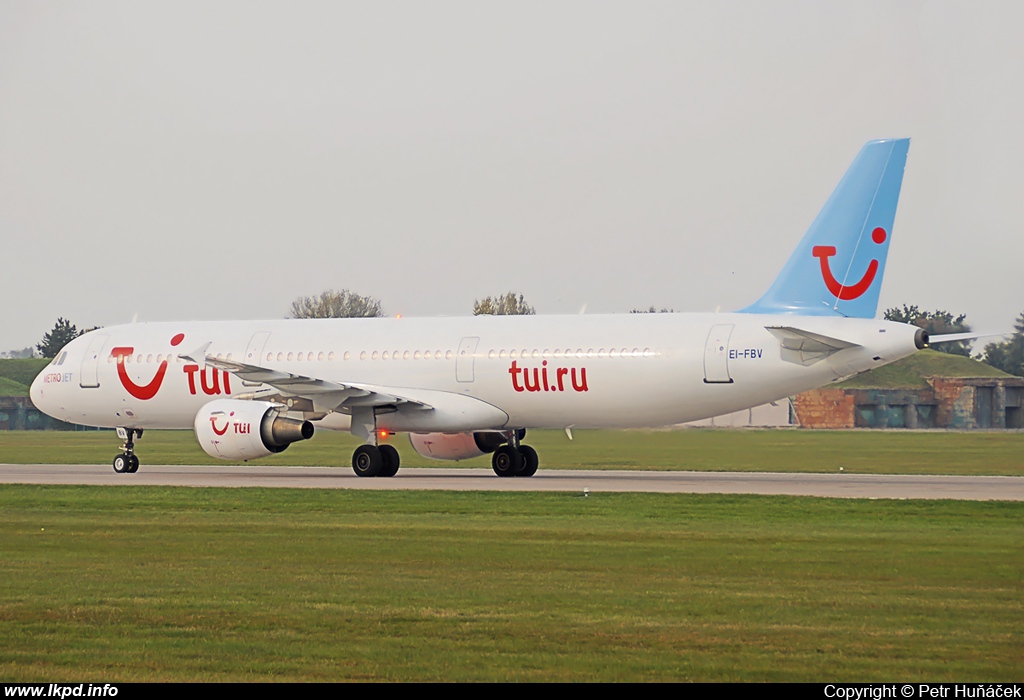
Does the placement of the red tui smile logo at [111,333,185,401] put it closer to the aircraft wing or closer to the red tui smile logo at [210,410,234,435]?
the aircraft wing

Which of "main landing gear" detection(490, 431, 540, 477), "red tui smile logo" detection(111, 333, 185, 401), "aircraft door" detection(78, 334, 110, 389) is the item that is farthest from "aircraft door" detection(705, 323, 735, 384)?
"aircraft door" detection(78, 334, 110, 389)

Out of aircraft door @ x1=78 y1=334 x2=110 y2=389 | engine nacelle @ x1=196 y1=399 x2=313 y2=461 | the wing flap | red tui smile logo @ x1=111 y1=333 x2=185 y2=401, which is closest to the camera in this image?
the wing flap

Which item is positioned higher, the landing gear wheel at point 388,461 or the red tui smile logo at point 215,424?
the red tui smile logo at point 215,424

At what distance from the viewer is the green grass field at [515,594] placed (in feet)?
33.6

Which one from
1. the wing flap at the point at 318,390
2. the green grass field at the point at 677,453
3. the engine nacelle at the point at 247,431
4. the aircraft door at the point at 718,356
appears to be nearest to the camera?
the aircraft door at the point at 718,356

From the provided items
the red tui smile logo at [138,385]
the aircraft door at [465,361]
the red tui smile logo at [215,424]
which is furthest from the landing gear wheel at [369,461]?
the red tui smile logo at [138,385]

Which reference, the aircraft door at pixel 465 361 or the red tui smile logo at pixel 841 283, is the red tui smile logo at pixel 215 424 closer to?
the aircraft door at pixel 465 361

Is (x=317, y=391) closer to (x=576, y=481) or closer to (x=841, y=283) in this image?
(x=576, y=481)

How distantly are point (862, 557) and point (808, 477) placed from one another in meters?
17.6

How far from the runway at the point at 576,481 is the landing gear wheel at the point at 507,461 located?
0.56 meters

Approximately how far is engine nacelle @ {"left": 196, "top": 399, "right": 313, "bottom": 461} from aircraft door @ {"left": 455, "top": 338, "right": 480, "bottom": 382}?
4041mm

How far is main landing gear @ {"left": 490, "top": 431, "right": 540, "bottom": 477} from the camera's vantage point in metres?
35.0

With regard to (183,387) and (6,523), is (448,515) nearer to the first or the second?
(6,523)

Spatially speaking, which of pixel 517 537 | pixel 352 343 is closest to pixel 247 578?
pixel 517 537
